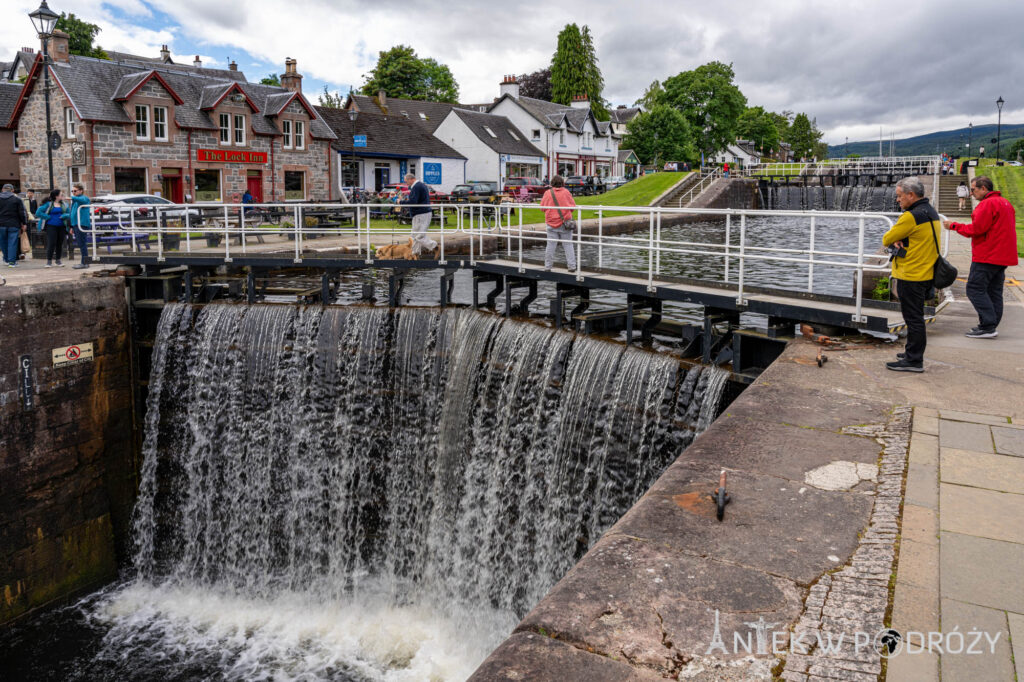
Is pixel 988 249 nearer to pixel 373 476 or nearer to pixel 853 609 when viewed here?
pixel 853 609

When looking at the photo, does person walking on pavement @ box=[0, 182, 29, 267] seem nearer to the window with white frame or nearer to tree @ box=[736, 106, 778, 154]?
the window with white frame

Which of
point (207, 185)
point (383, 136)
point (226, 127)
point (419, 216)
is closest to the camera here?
point (419, 216)

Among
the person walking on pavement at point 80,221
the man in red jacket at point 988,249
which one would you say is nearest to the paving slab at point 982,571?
the man in red jacket at point 988,249

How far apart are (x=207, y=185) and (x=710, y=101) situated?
58154 mm

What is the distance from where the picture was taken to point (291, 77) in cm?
4456

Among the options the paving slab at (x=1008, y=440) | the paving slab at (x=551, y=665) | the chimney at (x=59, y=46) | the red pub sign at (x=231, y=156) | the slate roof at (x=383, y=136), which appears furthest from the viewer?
the slate roof at (x=383, y=136)

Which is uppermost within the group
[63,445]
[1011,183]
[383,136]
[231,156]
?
[383,136]

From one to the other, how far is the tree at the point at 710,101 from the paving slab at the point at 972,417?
78407 millimetres

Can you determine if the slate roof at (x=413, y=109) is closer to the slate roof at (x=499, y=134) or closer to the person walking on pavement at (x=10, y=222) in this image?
the slate roof at (x=499, y=134)

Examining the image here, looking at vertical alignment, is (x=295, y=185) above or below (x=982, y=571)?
above

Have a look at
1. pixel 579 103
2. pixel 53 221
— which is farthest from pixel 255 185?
pixel 579 103

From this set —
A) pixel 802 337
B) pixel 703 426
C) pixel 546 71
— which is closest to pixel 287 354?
pixel 703 426

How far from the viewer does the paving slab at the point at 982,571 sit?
368 cm

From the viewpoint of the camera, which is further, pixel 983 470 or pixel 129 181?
pixel 129 181
